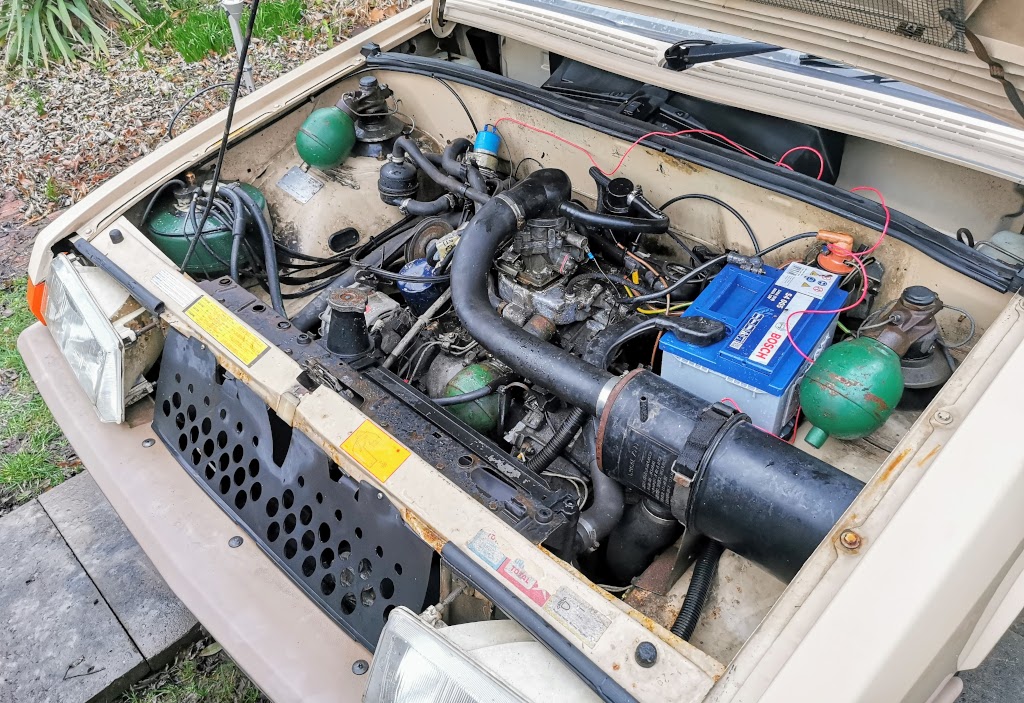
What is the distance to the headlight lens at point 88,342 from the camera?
1979 millimetres

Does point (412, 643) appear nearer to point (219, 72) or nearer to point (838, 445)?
point (838, 445)

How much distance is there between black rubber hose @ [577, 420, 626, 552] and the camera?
5.44 feet

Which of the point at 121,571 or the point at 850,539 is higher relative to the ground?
the point at 850,539

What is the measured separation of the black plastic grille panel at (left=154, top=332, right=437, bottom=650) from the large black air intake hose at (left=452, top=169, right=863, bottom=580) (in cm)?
45

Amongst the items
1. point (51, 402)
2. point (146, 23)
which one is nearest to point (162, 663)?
point (51, 402)

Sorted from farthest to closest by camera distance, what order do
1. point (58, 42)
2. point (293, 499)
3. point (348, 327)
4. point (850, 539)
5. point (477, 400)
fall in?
point (58, 42) → point (477, 400) → point (348, 327) → point (293, 499) → point (850, 539)

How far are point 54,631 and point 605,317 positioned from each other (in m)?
1.89

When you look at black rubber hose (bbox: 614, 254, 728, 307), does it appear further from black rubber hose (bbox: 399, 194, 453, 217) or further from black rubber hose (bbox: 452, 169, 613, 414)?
black rubber hose (bbox: 399, 194, 453, 217)

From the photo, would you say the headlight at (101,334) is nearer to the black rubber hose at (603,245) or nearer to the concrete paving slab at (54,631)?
the concrete paving slab at (54,631)

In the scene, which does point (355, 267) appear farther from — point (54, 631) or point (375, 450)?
point (54, 631)

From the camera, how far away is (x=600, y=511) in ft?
5.54

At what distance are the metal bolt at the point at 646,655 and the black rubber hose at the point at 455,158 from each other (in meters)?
1.59

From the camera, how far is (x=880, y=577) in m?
1.13

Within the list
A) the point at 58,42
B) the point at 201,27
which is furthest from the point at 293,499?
the point at 58,42
